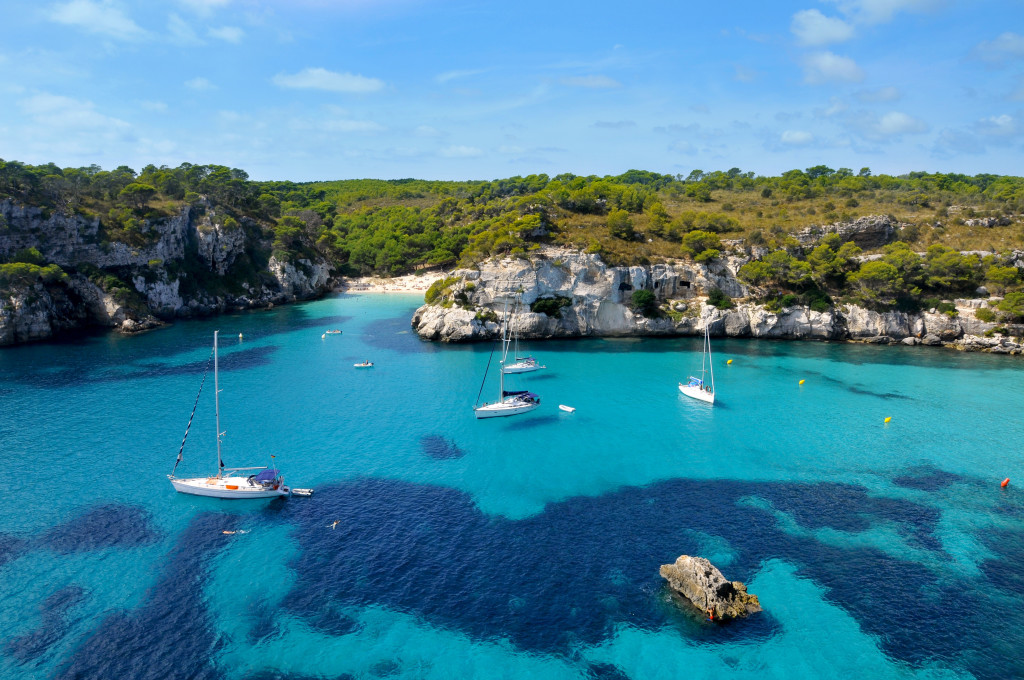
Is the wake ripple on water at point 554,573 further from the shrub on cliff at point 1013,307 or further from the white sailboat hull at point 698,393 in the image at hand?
the shrub on cliff at point 1013,307

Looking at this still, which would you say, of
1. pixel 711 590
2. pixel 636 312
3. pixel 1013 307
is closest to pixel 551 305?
pixel 636 312

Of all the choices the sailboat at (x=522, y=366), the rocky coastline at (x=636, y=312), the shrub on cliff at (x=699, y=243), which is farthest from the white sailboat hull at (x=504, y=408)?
the shrub on cliff at (x=699, y=243)

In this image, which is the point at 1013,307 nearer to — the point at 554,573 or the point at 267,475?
the point at 554,573

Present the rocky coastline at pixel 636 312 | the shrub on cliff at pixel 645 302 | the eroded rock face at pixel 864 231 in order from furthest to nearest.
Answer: the eroded rock face at pixel 864 231, the shrub on cliff at pixel 645 302, the rocky coastline at pixel 636 312

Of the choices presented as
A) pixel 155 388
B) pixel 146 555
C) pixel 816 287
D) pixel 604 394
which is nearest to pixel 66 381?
pixel 155 388

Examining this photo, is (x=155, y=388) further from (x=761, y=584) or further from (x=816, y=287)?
(x=816, y=287)
